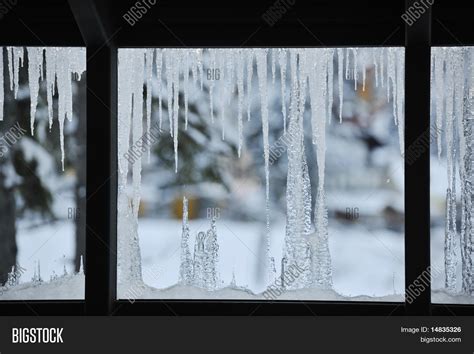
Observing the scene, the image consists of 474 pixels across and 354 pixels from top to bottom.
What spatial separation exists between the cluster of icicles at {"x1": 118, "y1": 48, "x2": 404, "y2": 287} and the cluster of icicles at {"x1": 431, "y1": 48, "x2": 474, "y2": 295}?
391 mm

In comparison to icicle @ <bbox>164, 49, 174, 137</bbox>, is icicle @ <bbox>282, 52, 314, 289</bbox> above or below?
below

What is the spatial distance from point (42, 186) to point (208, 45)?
2.65 metres

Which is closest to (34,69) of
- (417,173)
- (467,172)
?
(417,173)

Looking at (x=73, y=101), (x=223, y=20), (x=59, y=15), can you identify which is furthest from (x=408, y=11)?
(x=73, y=101)

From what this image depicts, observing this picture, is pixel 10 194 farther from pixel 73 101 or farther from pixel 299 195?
pixel 299 195

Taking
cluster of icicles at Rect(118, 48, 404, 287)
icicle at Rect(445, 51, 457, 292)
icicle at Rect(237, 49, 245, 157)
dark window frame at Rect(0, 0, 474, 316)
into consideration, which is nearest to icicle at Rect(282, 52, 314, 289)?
cluster of icicles at Rect(118, 48, 404, 287)

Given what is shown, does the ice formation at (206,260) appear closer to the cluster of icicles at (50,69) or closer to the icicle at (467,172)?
Result: the cluster of icicles at (50,69)

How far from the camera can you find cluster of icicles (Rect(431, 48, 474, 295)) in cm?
426

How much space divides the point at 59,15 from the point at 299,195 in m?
2.57

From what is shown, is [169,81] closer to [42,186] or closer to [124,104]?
[124,104]

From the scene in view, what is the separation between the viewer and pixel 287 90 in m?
4.98

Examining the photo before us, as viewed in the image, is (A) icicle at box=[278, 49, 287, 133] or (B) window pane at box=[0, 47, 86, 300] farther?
(A) icicle at box=[278, 49, 287, 133]

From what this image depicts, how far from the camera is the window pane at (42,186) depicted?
464 cm

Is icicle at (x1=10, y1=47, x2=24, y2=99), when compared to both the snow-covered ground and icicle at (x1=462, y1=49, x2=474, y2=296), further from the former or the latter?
icicle at (x1=462, y1=49, x2=474, y2=296)
